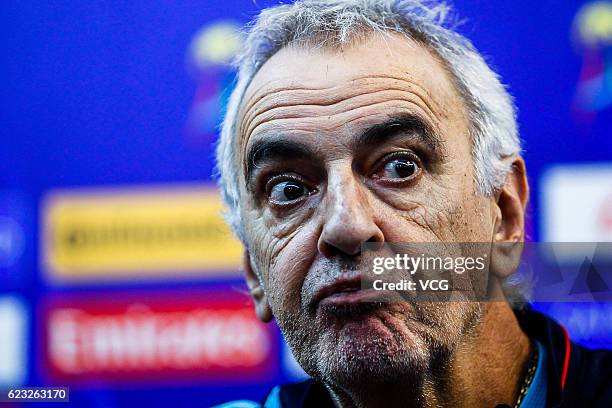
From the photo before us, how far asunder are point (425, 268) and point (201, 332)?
56.3 inches

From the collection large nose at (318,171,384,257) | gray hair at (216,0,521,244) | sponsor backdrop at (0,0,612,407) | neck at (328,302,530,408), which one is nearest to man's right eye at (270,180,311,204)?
large nose at (318,171,384,257)

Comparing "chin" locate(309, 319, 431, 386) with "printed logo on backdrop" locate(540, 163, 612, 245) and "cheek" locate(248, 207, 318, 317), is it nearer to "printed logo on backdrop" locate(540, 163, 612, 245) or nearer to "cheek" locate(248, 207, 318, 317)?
"cheek" locate(248, 207, 318, 317)

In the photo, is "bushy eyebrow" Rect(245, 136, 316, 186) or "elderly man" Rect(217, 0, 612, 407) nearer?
"elderly man" Rect(217, 0, 612, 407)

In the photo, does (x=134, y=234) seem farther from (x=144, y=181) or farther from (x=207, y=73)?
(x=207, y=73)

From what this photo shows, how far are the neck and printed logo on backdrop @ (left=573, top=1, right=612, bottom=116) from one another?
3.70 ft

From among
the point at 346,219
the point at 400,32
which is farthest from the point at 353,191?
the point at 400,32

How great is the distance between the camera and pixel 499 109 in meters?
1.79

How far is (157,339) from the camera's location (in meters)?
2.73

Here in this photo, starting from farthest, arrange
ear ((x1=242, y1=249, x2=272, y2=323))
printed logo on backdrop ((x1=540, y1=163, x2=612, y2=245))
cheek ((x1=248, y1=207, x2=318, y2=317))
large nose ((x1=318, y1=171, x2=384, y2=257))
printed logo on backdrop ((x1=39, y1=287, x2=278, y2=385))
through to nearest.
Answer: printed logo on backdrop ((x1=39, y1=287, x2=278, y2=385))
printed logo on backdrop ((x1=540, y1=163, x2=612, y2=245))
ear ((x1=242, y1=249, x2=272, y2=323))
cheek ((x1=248, y1=207, x2=318, y2=317))
large nose ((x1=318, y1=171, x2=384, y2=257))

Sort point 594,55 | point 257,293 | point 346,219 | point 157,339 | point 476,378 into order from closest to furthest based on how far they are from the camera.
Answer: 1. point 346,219
2. point 476,378
3. point 257,293
4. point 594,55
5. point 157,339

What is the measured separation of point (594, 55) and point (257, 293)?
5.00 feet

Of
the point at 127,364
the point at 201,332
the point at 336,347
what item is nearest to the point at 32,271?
the point at 127,364

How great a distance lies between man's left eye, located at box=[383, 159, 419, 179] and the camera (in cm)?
151

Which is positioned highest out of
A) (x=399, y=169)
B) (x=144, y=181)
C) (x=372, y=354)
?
(x=144, y=181)
